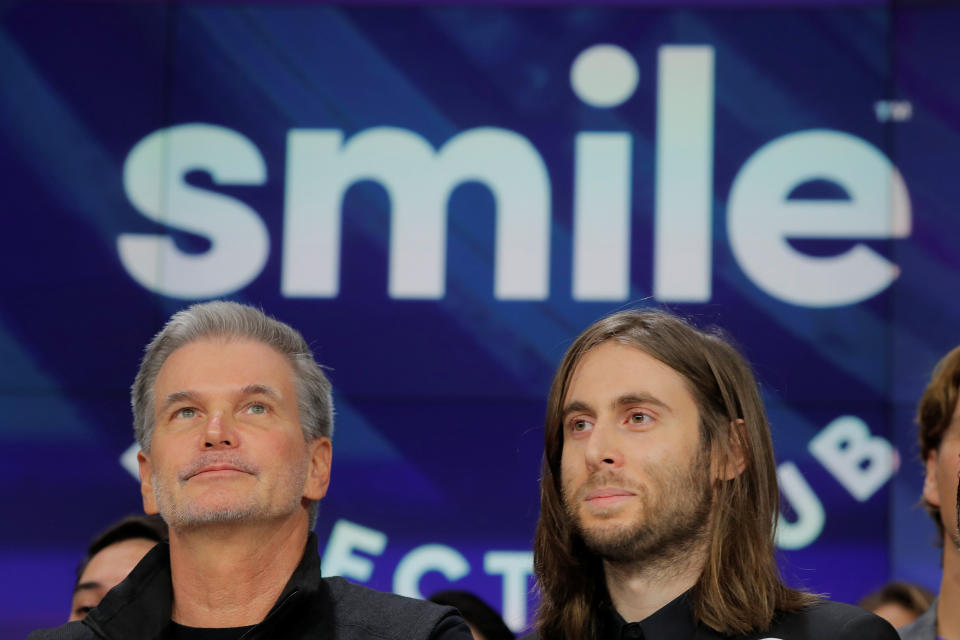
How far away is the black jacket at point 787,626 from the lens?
2508mm

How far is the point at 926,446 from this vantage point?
10.6 feet

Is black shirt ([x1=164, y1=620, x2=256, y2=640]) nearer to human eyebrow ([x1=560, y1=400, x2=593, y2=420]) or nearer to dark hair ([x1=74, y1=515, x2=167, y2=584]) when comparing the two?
human eyebrow ([x1=560, y1=400, x2=593, y2=420])

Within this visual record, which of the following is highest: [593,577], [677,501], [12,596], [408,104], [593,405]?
[408,104]

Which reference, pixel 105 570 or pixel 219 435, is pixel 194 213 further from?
pixel 219 435

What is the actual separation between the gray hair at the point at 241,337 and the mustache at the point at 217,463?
0.17 metres

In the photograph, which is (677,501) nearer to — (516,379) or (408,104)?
(516,379)

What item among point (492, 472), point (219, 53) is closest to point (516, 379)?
point (492, 472)

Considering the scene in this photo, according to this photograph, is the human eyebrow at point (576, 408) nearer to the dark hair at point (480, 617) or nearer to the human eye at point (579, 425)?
the human eye at point (579, 425)

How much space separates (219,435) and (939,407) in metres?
1.70

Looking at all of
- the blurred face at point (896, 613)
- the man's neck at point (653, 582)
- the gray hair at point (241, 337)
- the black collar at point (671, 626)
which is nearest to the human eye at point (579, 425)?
the man's neck at point (653, 582)

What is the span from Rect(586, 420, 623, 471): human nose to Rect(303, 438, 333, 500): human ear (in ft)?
1.79

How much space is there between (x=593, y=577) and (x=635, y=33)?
3.02 meters

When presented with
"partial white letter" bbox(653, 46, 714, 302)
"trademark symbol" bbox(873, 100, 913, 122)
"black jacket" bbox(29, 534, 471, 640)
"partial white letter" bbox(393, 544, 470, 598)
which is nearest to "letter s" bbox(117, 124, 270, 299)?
"partial white letter" bbox(393, 544, 470, 598)

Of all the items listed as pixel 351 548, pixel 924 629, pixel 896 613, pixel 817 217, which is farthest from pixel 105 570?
pixel 817 217
